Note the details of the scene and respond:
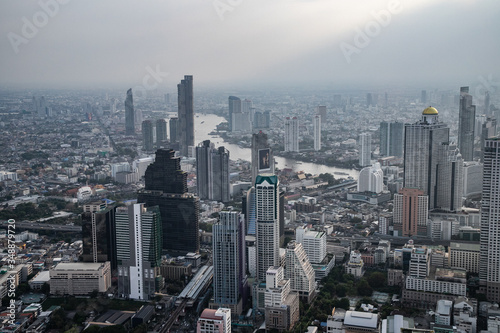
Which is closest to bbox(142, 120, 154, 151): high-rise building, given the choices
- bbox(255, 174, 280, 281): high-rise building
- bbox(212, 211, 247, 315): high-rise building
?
bbox(255, 174, 280, 281): high-rise building

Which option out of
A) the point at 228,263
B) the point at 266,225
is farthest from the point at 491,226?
the point at 228,263

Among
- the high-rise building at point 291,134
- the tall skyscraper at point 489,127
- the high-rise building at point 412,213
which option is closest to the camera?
the high-rise building at point 412,213

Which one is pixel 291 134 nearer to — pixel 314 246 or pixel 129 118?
pixel 129 118

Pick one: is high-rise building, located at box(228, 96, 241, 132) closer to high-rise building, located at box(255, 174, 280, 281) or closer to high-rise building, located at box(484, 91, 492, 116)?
high-rise building, located at box(484, 91, 492, 116)

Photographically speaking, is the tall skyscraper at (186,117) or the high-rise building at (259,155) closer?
the high-rise building at (259,155)

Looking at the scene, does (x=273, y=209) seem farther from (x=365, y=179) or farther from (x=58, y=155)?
(x=58, y=155)

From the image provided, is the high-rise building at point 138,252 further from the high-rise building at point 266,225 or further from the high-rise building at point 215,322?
the high-rise building at point 215,322

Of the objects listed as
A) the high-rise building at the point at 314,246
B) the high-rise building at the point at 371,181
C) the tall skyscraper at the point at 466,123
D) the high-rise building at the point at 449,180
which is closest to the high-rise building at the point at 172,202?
the high-rise building at the point at 314,246
